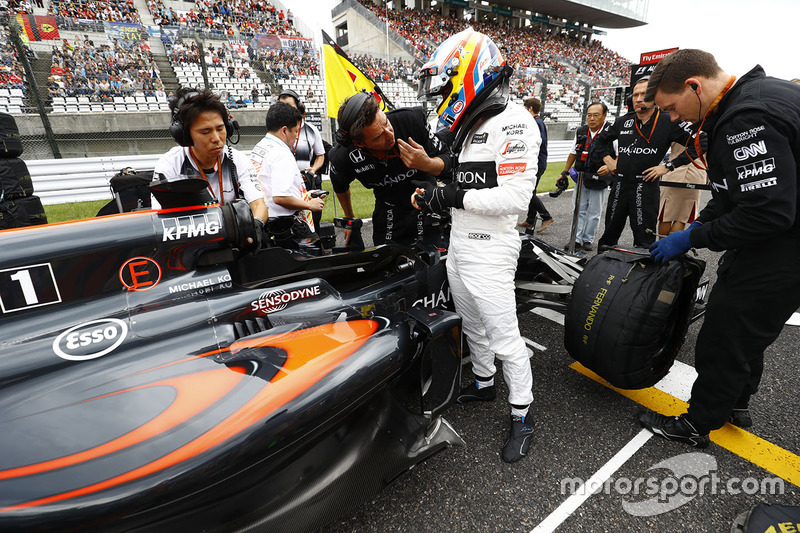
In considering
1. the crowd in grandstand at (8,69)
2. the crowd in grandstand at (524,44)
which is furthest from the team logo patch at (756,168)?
the crowd in grandstand at (524,44)

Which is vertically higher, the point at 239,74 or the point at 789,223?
the point at 239,74

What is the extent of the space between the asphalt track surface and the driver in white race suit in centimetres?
19

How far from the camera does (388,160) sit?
297 centimetres

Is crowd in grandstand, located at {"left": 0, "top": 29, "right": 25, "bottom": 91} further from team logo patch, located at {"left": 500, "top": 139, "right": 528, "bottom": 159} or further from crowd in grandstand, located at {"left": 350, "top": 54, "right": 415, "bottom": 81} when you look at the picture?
team logo patch, located at {"left": 500, "top": 139, "right": 528, "bottom": 159}

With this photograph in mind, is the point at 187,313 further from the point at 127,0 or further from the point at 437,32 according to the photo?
the point at 437,32

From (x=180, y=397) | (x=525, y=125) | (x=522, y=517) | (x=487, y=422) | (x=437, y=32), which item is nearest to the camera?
(x=180, y=397)

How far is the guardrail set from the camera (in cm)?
785

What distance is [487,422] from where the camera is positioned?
2.28 metres

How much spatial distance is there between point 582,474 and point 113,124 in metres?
13.8

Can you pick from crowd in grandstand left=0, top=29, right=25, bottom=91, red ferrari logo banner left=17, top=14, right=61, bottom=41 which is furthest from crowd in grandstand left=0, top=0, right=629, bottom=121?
red ferrari logo banner left=17, top=14, right=61, bottom=41

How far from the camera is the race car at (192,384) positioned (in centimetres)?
104

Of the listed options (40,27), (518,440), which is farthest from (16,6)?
(518,440)

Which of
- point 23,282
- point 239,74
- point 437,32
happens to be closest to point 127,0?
point 239,74

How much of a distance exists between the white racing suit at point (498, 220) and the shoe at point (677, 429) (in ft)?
2.40
